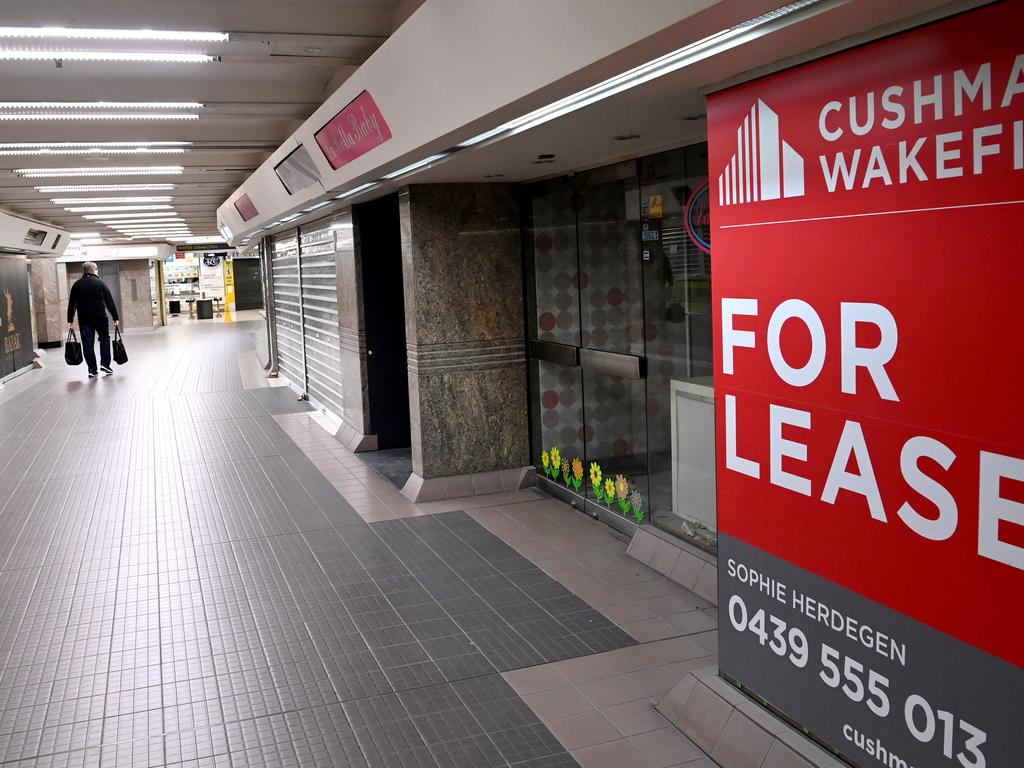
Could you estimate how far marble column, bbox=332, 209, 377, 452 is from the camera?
355 inches

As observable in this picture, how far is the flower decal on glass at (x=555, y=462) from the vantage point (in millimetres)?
7107

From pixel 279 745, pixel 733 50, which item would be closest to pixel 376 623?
pixel 279 745

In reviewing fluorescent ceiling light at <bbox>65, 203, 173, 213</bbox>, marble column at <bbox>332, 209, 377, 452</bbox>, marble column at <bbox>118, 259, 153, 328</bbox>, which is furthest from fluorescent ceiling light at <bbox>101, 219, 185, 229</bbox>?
marble column at <bbox>332, 209, 377, 452</bbox>

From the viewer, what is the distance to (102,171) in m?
11.1

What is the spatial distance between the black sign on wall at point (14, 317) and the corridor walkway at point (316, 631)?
9.87 m

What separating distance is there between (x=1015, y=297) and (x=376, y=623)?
353cm

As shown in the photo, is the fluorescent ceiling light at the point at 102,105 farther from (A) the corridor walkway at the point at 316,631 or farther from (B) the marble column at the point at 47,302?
(B) the marble column at the point at 47,302

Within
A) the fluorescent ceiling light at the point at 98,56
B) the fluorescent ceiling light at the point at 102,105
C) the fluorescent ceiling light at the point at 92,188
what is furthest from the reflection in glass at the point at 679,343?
the fluorescent ceiling light at the point at 92,188

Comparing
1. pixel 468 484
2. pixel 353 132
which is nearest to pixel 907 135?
pixel 353 132

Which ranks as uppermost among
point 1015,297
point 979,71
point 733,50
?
point 733,50

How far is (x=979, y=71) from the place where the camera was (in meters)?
2.36

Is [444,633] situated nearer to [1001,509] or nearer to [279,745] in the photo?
[279,745]

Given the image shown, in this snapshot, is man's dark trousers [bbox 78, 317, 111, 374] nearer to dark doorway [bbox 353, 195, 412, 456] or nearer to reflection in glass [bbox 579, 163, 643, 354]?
dark doorway [bbox 353, 195, 412, 456]

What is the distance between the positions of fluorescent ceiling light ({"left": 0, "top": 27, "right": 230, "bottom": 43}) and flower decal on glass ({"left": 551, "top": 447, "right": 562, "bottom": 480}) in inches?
145
